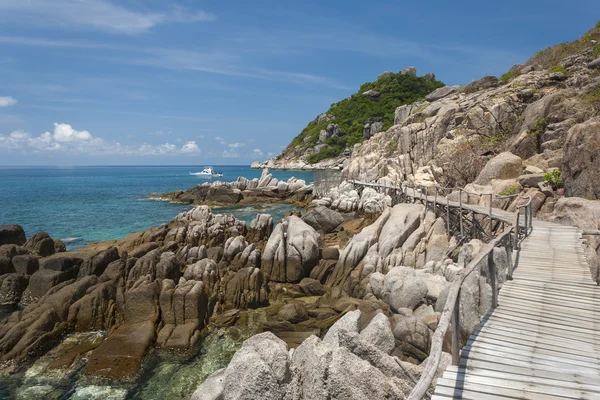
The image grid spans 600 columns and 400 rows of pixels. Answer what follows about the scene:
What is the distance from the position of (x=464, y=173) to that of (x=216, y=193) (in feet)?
116

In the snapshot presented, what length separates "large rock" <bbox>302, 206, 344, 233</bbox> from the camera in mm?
30328

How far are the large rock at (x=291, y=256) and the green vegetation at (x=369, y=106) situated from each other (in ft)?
327

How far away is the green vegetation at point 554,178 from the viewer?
2135cm

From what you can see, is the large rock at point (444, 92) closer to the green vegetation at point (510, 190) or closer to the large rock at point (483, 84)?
the large rock at point (483, 84)

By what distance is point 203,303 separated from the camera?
604 inches

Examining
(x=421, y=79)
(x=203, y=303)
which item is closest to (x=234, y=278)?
(x=203, y=303)

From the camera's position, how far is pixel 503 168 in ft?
89.1

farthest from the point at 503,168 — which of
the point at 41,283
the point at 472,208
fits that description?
the point at 41,283

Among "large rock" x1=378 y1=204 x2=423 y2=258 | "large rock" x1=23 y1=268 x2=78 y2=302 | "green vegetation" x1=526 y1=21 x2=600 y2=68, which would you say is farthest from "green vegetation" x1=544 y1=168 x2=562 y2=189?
"green vegetation" x1=526 y1=21 x2=600 y2=68

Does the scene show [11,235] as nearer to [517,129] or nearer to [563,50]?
[517,129]

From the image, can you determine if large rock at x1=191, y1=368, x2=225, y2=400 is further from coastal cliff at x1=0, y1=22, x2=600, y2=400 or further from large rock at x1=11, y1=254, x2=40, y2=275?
large rock at x1=11, y1=254, x2=40, y2=275

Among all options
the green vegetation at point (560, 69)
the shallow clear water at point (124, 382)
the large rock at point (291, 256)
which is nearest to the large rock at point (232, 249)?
the large rock at point (291, 256)

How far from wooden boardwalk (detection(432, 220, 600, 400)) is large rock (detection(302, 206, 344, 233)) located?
19.9m

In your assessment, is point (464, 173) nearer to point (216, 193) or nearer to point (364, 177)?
point (364, 177)
